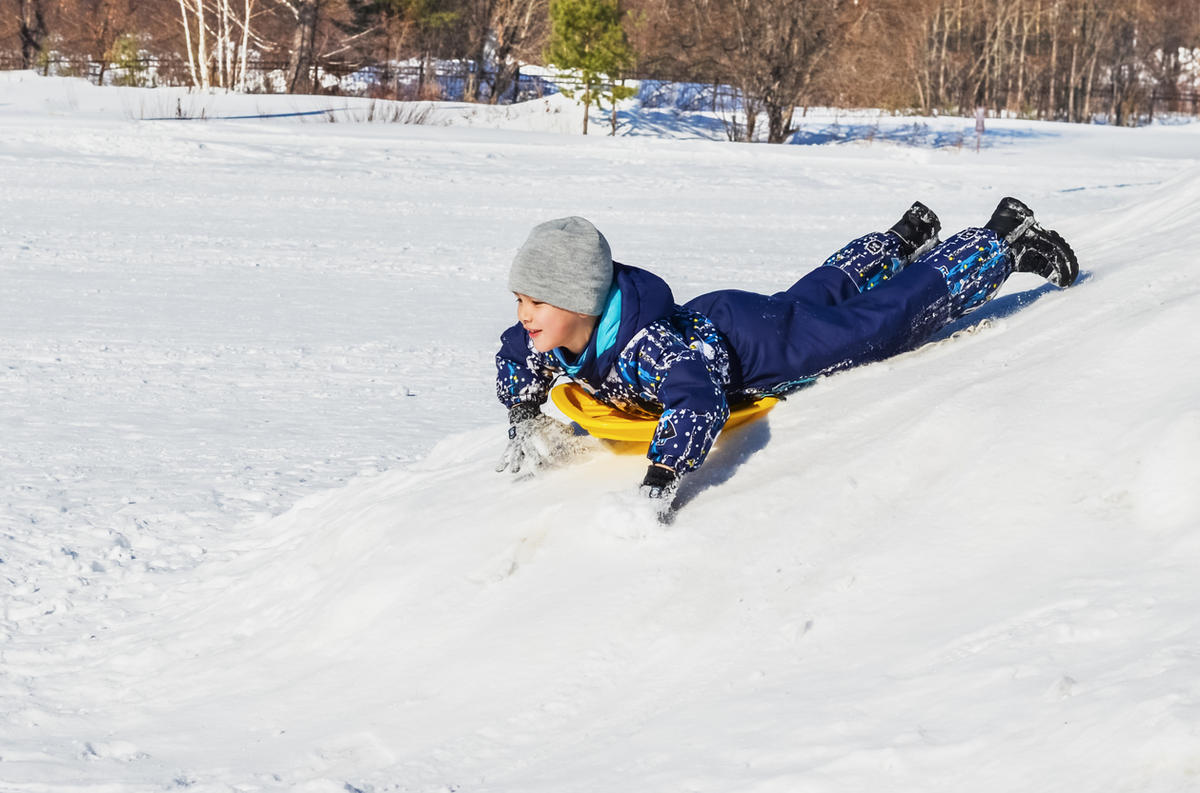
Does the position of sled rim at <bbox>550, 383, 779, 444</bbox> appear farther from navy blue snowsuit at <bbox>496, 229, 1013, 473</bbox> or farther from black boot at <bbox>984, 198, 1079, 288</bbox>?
black boot at <bbox>984, 198, 1079, 288</bbox>

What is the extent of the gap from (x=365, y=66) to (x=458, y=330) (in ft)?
79.1

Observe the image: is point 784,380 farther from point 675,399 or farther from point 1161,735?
point 1161,735

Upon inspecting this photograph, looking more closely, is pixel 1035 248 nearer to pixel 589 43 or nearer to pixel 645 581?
pixel 645 581

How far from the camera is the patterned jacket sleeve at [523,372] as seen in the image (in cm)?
307

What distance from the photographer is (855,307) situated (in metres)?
3.09

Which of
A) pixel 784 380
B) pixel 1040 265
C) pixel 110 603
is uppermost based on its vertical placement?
pixel 1040 265

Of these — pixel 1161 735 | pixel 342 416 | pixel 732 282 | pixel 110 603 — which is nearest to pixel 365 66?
→ pixel 732 282

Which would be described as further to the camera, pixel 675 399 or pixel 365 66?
pixel 365 66

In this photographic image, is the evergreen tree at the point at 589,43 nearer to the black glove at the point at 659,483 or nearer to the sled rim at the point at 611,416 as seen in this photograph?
the sled rim at the point at 611,416

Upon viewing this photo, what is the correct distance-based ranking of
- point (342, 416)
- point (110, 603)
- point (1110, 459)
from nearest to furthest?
point (1110, 459) → point (110, 603) → point (342, 416)

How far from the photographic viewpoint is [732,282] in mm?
8539

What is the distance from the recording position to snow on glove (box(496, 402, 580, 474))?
294 cm

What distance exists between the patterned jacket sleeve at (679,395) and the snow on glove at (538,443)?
30 centimetres

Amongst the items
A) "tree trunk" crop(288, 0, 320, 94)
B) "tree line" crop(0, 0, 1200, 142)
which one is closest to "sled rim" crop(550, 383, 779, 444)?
"tree line" crop(0, 0, 1200, 142)
